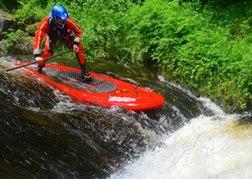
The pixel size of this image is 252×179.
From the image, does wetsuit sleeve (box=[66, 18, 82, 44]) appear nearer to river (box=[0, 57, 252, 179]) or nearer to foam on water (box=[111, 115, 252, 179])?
river (box=[0, 57, 252, 179])

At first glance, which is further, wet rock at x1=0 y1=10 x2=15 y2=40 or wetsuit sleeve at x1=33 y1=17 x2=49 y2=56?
wet rock at x1=0 y1=10 x2=15 y2=40

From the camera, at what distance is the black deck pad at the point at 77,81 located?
23.2ft

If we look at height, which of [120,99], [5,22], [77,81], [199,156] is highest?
[5,22]

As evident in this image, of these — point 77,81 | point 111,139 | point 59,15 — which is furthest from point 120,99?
point 59,15

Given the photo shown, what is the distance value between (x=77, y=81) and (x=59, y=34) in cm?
84

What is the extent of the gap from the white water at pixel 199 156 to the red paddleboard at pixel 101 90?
2.11 ft

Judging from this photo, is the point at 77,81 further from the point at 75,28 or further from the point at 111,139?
the point at 111,139

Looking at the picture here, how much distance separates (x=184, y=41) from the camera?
8.95 meters

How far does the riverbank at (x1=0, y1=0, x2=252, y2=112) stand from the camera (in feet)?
26.1

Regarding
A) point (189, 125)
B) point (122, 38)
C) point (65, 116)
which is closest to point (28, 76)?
point (65, 116)

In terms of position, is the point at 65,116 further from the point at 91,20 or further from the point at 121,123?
the point at 91,20

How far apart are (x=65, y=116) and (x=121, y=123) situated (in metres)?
0.78

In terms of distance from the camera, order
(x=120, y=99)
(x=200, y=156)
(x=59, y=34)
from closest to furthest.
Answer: (x=200, y=156), (x=120, y=99), (x=59, y=34)

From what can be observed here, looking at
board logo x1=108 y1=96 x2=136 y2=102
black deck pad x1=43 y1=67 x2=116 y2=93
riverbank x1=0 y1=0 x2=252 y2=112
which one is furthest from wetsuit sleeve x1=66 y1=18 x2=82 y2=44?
riverbank x1=0 y1=0 x2=252 y2=112
